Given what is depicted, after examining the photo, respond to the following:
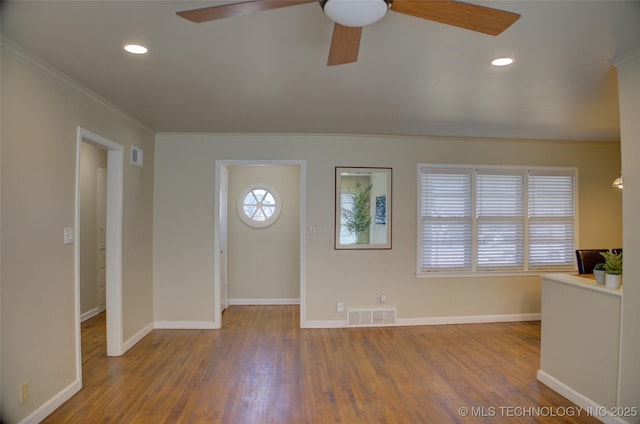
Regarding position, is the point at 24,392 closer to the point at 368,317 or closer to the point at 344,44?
the point at 344,44

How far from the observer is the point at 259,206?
5.56 metres

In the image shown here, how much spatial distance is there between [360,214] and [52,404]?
3516mm

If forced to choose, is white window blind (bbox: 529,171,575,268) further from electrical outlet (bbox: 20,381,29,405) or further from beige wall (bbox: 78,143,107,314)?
beige wall (bbox: 78,143,107,314)

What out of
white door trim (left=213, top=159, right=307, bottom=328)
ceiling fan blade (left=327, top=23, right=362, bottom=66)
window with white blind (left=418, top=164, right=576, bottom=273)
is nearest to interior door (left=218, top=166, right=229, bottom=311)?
white door trim (left=213, top=159, right=307, bottom=328)

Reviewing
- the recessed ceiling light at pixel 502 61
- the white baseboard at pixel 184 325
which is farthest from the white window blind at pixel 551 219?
the white baseboard at pixel 184 325

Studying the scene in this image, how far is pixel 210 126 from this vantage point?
4066 mm

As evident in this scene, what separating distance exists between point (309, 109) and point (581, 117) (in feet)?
9.43

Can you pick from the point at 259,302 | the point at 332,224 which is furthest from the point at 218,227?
the point at 259,302

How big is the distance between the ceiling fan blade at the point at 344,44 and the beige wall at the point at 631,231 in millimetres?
1830

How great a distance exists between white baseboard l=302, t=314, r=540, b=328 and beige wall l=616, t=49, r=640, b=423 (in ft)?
7.75

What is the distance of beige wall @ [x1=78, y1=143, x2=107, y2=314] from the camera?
4.64m

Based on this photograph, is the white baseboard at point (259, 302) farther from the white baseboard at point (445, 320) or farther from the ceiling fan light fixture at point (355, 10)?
the ceiling fan light fixture at point (355, 10)

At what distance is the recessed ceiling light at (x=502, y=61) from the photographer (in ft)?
7.55

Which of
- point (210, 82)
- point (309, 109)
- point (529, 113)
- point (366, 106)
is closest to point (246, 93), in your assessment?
point (210, 82)
